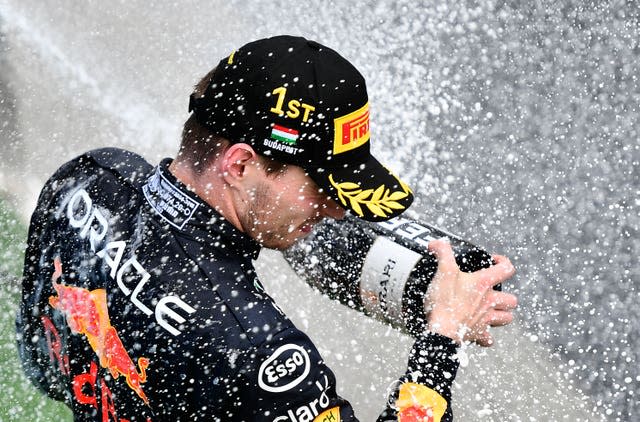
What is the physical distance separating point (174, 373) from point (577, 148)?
3.37m

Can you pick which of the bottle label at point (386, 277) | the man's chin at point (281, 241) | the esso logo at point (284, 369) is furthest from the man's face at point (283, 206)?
the bottle label at point (386, 277)

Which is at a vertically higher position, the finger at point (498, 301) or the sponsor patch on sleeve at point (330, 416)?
the sponsor patch on sleeve at point (330, 416)

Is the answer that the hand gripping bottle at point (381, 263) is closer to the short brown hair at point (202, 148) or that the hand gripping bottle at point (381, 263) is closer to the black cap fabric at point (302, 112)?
the black cap fabric at point (302, 112)

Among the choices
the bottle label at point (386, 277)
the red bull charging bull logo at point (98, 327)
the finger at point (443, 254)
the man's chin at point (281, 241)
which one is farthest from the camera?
the bottle label at point (386, 277)

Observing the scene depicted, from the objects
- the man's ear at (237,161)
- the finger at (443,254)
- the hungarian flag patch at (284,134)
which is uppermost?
the hungarian flag patch at (284,134)

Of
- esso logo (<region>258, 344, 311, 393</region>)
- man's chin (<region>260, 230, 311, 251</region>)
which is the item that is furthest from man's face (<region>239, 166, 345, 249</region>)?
esso logo (<region>258, 344, 311, 393</region>)

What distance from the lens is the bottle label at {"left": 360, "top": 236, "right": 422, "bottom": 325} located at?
77.1 inches

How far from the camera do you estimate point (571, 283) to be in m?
4.06

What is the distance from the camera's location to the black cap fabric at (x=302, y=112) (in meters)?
1.52

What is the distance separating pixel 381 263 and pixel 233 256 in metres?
0.53

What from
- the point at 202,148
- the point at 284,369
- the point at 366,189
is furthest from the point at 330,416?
the point at 202,148

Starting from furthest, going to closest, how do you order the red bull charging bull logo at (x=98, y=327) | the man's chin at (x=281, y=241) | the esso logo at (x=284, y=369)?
the man's chin at (x=281, y=241) < the red bull charging bull logo at (x=98, y=327) < the esso logo at (x=284, y=369)

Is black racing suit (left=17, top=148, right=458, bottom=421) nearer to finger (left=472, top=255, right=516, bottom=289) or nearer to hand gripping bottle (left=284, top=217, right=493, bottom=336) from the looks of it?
finger (left=472, top=255, right=516, bottom=289)

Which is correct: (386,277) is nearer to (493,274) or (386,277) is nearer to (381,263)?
(381,263)
